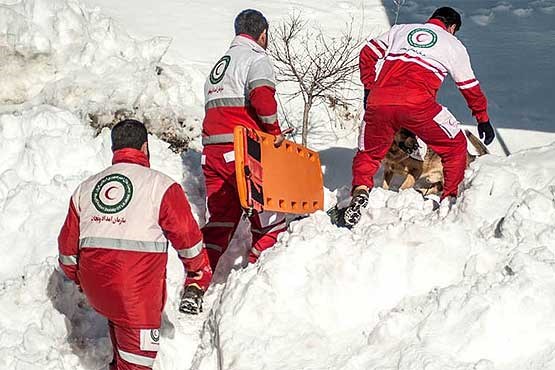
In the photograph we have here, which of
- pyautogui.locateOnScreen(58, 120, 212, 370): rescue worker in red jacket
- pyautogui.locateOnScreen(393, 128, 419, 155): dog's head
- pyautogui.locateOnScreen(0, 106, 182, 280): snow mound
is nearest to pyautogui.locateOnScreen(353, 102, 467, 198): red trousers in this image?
pyautogui.locateOnScreen(393, 128, 419, 155): dog's head

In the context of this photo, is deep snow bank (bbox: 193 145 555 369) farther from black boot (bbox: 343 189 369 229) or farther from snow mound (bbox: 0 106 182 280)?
snow mound (bbox: 0 106 182 280)

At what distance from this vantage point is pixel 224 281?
5832mm

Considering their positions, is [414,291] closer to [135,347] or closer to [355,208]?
[355,208]

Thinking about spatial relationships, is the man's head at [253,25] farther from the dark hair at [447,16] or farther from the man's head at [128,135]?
the man's head at [128,135]

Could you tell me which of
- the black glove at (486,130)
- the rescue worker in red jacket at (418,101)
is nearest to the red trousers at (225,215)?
the rescue worker in red jacket at (418,101)

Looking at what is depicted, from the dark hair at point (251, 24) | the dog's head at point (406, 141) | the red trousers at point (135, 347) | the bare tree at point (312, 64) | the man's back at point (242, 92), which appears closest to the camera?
the red trousers at point (135, 347)

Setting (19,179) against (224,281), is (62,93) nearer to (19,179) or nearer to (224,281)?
(19,179)

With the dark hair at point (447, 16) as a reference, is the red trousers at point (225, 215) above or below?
below

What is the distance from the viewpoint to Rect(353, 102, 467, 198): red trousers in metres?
5.68

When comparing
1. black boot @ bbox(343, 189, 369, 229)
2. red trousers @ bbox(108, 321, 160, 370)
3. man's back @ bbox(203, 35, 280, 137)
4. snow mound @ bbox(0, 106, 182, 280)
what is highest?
man's back @ bbox(203, 35, 280, 137)

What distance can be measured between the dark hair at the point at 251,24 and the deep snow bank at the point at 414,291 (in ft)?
4.23

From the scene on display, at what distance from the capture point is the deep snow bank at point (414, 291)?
14.2ft

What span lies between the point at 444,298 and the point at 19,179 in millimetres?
3787

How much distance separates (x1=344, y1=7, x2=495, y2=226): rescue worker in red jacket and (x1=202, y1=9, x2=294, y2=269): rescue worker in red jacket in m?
0.62
